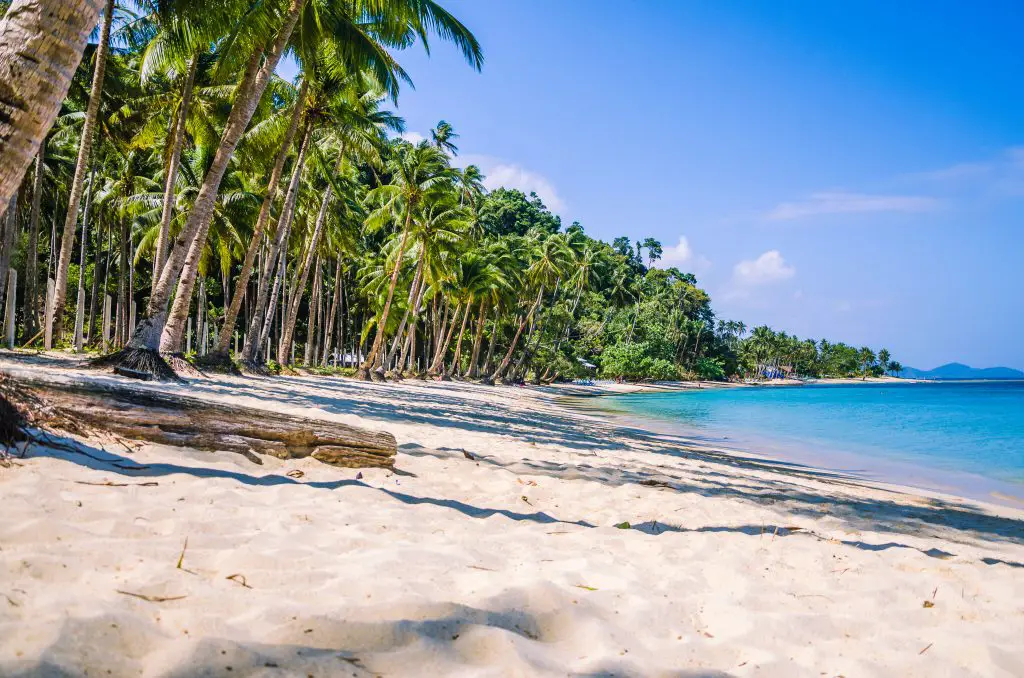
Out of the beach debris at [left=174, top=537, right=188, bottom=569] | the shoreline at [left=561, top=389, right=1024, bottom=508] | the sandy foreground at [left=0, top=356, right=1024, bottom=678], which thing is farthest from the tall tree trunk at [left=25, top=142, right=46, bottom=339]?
the beach debris at [left=174, top=537, right=188, bottom=569]

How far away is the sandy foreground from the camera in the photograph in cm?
201

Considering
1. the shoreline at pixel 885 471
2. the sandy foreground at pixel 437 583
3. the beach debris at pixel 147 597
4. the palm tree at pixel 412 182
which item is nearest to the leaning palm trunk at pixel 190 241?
the sandy foreground at pixel 437 583

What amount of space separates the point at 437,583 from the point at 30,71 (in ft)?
11.4

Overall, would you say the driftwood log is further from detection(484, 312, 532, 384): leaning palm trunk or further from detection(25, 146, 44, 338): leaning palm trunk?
detection(484, 312, 532, 384): leaning palm trunk

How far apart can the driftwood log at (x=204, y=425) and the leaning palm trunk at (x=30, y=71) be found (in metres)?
1.83

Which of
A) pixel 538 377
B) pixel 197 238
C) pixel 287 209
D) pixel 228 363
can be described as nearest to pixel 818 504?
pixel 197 238

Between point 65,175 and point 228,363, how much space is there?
18325 mm

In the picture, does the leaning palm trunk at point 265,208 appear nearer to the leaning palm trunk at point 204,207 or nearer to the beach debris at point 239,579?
the leaning palm trunk at point 204,207

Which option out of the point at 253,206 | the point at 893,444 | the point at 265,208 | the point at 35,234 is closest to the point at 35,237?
the point at 35,234

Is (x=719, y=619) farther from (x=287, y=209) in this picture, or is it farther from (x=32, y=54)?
(x=287, y=209)

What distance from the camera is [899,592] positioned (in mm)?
3611

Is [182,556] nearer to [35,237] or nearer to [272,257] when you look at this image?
[272,257]

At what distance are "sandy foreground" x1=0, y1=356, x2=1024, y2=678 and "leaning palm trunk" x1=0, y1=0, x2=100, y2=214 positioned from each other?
5.83ft

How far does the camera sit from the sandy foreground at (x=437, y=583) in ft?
6.58
